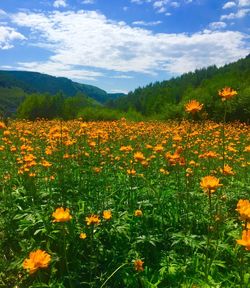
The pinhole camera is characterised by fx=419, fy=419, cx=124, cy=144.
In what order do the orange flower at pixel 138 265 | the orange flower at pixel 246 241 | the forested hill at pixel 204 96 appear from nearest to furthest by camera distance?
the orange flower at pixel 246 241 < the orange flower at pixel 138 265 < the forested hill at pixel 204 96

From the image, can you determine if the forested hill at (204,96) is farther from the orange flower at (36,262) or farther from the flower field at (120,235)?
the orange flower at (36,262)

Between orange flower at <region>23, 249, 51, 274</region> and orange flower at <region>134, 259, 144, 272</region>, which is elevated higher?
orange flower at <region>23, 249, 51, 274</region>

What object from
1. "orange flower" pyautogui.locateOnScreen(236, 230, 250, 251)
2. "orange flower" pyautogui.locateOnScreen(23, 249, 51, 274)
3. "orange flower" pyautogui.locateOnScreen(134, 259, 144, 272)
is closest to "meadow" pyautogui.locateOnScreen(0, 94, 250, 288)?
"orange flower" pyautogui.locateOnScreen(134, 259, 144, 272)

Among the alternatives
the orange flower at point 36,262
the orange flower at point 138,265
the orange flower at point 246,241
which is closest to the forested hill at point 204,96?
the orange flower at point 246,241

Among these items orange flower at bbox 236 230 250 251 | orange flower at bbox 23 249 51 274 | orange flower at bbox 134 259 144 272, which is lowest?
orange flower at bbox 134 259 144 272

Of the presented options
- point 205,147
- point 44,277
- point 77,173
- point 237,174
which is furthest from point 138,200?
point 205,147

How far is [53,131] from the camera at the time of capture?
17.9 ft

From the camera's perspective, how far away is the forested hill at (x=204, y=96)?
995 inches

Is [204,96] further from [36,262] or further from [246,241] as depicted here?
[36,262]

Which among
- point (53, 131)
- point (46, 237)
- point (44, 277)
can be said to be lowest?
point (44, 277)

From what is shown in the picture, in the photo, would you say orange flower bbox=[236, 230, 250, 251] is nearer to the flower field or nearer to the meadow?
the meadow

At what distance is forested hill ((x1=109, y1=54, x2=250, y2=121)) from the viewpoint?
2528 centimetres

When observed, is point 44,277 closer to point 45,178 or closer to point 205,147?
point 45,178

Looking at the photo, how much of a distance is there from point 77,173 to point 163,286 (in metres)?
2.44
